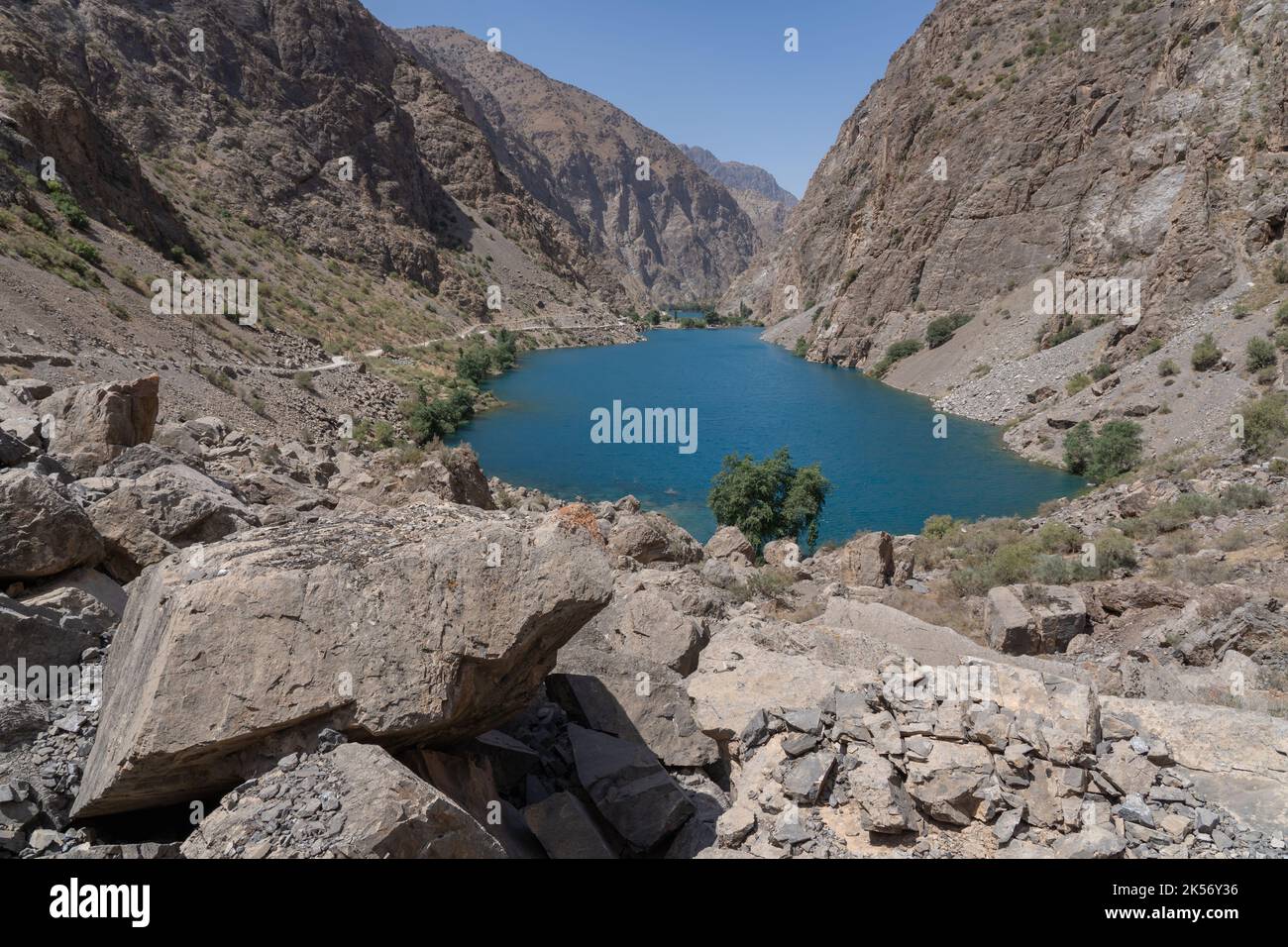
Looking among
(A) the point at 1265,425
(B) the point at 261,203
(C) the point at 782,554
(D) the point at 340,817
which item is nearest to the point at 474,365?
(B) the point at 261,203

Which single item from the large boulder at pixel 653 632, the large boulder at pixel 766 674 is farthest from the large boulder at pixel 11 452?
the large boulder at pixel 766 674

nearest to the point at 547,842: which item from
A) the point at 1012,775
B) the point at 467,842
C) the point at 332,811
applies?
the point at 467,842

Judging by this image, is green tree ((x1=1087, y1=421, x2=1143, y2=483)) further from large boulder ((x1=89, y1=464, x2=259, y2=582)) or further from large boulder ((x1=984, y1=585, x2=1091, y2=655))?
large boulder ((x1=89, y1=464, x2=259, y2=582))

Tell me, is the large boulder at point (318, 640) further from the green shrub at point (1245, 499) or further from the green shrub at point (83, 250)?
the green shrub at point (83, 250)

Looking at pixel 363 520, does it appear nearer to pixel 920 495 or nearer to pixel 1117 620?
pixel 1117 620

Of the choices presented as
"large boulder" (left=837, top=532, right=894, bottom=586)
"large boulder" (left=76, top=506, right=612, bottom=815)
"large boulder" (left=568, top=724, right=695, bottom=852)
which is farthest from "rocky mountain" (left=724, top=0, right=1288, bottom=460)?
"large boulder" (left=76, top=506, right=612, bottom=815)

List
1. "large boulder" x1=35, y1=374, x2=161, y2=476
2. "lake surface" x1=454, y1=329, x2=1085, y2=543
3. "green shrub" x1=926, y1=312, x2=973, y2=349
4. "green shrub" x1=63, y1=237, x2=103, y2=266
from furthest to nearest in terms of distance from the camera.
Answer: "green shrub" x1=926, y1=312, x2=973, y2=349
"lake surface" x1=454, y1=329, x2=1085, y2=543
"green shrub" x1=63, y1=237, x2=103, y2=266
"large boulder" x1=35, y1=374, x2=161, y2=476
